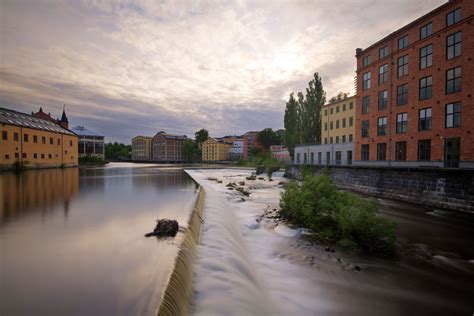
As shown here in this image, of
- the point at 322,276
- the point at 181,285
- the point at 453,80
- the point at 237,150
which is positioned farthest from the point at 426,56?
the point at 237,150

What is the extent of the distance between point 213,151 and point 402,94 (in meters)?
93.2

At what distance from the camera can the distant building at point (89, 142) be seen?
248ft

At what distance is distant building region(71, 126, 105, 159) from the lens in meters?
75.7

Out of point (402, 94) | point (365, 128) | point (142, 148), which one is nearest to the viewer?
point (402, 94)

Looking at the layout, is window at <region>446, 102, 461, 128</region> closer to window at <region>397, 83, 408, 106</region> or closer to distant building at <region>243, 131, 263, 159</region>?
window at <region>397, 83, 408, 106</region>

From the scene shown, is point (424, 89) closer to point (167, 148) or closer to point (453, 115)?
point (453, 115)

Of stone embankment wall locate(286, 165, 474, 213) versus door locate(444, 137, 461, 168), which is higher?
door locate(444, 137, 461, 168)

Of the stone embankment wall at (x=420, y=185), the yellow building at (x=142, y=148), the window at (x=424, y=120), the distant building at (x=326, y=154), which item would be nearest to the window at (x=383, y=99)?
the window at (x=424, y=120)

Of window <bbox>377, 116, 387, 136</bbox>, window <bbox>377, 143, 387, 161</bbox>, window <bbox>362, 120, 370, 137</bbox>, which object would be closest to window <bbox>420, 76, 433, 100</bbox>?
window <bbox>377, 116, 387, 136</bbox>

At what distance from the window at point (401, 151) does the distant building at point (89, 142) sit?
8075cm

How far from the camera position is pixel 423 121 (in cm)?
2070

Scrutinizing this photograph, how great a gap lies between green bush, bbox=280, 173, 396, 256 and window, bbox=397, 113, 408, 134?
17.5 metres

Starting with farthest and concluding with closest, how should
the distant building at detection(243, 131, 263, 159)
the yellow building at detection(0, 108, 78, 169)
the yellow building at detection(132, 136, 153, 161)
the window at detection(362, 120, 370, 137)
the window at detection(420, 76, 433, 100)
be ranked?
1. the yellow building at detection(132, 136, 153, 161)
2. the distant building at detection(243, 131, 263, 159)
3. the yellow building at detection(0, 108, 78, 169)
4. the window at detection(362, 120, 370, 137)
5. the window at detection(420, 76, 433, 100)

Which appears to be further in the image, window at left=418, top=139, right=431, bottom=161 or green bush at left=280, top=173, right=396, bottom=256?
window at left=418, top=139, right=431, bottom=161
